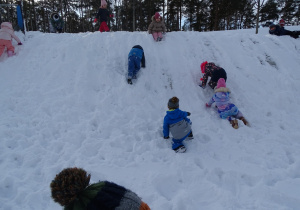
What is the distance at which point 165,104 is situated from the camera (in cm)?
576

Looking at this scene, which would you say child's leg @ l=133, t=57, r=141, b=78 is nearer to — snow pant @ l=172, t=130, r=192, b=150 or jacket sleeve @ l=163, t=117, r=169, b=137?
jacket sleeve @ l=163, t=117, r=169, b=137

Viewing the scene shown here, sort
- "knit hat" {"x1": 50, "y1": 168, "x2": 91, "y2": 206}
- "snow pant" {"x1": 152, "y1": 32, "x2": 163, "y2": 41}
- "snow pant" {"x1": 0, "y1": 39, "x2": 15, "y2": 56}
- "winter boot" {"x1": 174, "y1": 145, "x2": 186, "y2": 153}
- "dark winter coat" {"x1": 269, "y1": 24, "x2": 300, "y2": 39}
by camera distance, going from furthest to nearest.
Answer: "dark winter coat" {"x1": 269, "y1": 24, "x2": 300, "y2": 39}
"snow pant" {"x1": 152, "y1": 32, "x2": 163, "y2": 41}
"snow pant" {"x1": 0, "y1": 39, "x2": 15, "y2": 56}
"winter boot" {"x1": 174, "y1": 145, "x2": 186, "y2": 153}
"knit hat" {"x1": 50, "y1": 168, "x2": 91, "y2": 206}

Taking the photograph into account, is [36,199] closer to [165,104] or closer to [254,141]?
[165,104]

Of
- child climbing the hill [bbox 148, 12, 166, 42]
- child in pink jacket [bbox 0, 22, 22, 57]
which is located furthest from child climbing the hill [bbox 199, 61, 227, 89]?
child in pink jacket [bbox 0, 22, 22, 57]

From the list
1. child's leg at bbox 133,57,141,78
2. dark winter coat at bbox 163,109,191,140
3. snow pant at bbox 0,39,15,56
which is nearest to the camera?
dark winter coat at bbox 163,109,191,140

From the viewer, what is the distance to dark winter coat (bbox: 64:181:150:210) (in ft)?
5.22

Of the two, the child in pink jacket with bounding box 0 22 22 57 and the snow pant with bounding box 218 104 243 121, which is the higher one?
the child in pink jacket with bounding box 0 22 22 57

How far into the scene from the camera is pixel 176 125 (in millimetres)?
4344

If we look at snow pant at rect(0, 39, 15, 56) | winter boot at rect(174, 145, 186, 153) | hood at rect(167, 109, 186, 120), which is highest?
snow pant at rect(0, 39, 15, 56)

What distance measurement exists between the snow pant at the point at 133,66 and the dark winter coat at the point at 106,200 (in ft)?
15.6

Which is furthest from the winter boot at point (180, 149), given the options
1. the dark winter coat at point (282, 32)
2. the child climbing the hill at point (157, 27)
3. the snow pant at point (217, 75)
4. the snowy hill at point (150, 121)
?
the dark winter coat at point (282, 32)

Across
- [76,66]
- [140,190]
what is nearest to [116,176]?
[140,190]

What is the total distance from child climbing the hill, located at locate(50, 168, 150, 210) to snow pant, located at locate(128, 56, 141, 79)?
188 inches

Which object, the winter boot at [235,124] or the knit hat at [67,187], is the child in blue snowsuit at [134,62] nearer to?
the winter boot at [235,124]
